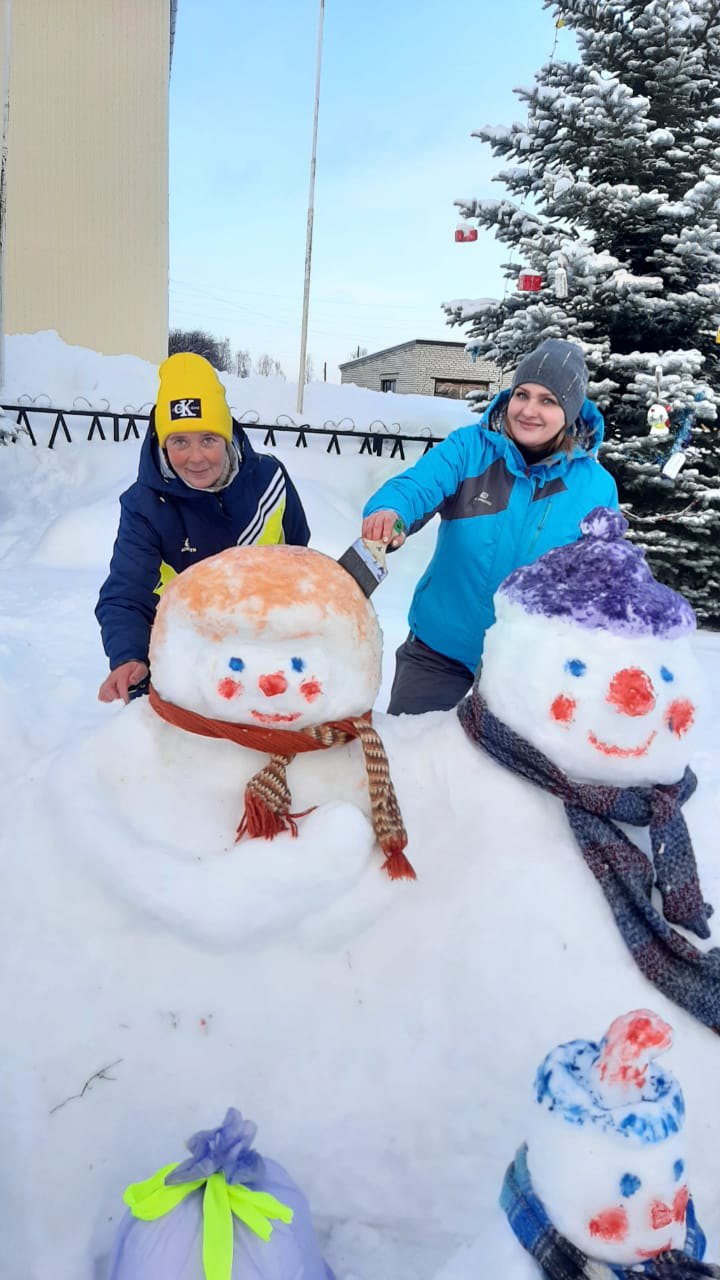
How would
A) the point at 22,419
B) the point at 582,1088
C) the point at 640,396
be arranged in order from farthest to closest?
the point at 22,419
the point at 640,396
the point at 582,1088

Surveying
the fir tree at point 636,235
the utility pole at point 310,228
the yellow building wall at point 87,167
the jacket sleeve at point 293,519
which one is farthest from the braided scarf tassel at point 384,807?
the yellow building wall at point 87,167

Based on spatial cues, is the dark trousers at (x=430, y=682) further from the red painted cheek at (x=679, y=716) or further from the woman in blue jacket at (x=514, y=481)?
the red painted cheek at (x=679, y=716)

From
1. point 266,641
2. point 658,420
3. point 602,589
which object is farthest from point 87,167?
point 602,589

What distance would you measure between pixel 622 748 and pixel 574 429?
92 centimetres

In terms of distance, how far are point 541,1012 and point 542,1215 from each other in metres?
0.49

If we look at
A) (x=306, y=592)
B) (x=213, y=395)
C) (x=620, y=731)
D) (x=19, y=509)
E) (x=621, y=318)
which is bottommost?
(x=19, y=509)

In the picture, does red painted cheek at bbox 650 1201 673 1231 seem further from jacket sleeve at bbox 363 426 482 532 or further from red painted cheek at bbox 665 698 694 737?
jacket sleeve at bbox 363 426 482 532

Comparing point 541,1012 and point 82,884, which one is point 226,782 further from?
point 541,1012

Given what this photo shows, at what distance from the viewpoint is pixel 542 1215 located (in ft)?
3.71

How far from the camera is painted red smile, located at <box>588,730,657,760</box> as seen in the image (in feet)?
5.24

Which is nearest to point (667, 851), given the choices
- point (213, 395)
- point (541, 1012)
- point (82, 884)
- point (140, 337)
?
point (541, 1012)

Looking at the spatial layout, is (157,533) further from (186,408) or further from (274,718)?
(274,718)

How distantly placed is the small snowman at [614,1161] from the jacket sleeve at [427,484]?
1195mm

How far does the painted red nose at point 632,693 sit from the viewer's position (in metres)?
1.57
